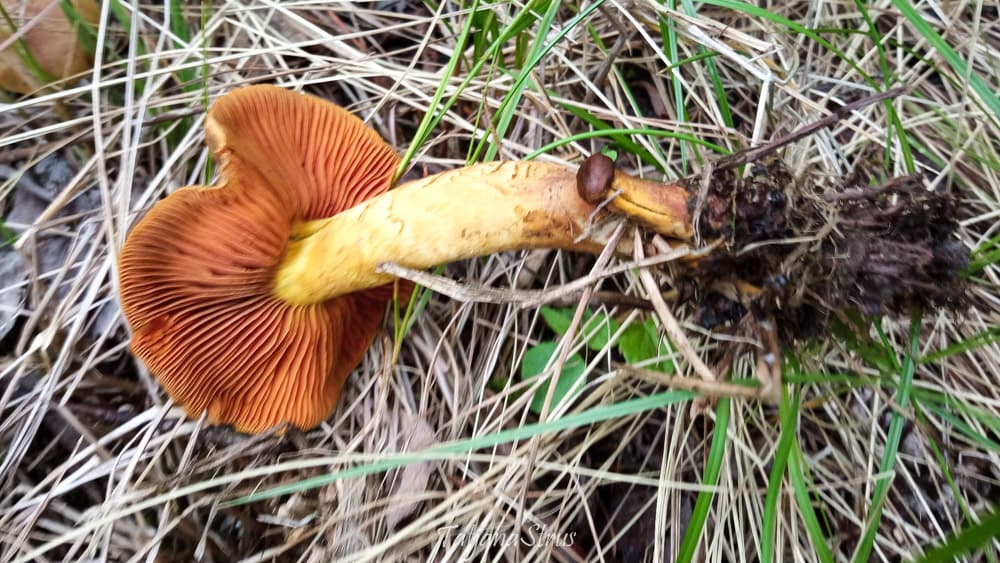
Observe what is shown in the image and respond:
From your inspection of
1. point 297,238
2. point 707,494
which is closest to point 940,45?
point 707,494

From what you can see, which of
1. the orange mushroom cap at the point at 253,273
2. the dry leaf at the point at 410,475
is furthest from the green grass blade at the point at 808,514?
the orange mushroom cap at the point at 253,273

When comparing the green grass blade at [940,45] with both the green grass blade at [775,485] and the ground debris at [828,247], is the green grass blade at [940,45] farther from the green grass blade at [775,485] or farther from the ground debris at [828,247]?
the green grass blade at [775,485]

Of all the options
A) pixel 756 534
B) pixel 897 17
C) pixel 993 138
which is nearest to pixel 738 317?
pixel 756 534

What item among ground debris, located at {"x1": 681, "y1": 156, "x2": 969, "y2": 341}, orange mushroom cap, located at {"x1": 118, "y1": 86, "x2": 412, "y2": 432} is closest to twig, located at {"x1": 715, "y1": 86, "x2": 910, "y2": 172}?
ground debris, located at {"x1": 681, "y1": 156, "x2": 969, "y2": 341}

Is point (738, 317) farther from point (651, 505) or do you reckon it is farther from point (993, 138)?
point (993, 138)

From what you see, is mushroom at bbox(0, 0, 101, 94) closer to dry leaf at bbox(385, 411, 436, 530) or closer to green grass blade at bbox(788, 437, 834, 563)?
dry leaf at bbox(385, 411, 436, 530)

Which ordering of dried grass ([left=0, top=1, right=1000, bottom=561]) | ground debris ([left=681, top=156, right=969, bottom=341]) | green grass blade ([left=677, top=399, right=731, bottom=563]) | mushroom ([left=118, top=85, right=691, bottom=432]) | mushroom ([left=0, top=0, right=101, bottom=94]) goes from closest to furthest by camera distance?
green grass blade ([left=677, top=399, right=731, bottom=563]) < ground debris ([left=681, top=156, right=969, bottom=341]) < mushroom ([left=118, top=85, right=691, bottom=432]) < dried grass ([left=0, top=1, right=1000, bottom=561]) < mushroom ([left=0, top=0, right=101, bottom=94])
